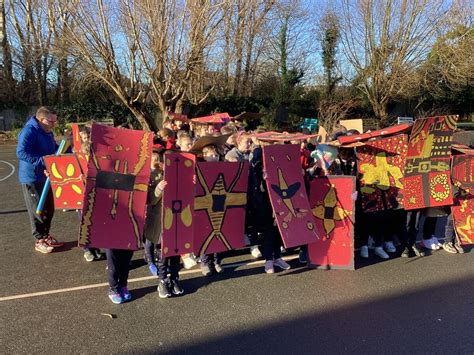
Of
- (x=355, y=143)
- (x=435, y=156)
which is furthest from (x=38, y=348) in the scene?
(x=435, y=156)

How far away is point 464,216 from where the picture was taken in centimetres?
568

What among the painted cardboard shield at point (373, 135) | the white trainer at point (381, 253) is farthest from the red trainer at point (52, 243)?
the white trainer at point (381, 253)

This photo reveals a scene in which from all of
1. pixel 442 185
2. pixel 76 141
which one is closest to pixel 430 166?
pixel 442 185

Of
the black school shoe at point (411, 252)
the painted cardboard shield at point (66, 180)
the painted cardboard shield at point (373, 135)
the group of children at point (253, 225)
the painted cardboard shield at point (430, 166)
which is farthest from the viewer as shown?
the black school shoe at point (411, 252)

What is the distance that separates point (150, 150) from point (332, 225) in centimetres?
239

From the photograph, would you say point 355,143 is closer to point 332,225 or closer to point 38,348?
point 332,225

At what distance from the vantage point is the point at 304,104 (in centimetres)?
2716

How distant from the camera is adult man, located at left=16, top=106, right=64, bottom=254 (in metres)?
5.43

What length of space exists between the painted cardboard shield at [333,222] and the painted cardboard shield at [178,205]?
64.5 inches

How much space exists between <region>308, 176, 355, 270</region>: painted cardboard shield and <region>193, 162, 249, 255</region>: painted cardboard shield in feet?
3.15

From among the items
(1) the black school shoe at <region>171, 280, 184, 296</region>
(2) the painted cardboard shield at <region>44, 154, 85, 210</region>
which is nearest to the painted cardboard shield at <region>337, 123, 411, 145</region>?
(1) the black school shoe at <region>171, 280, 184, 296</region>

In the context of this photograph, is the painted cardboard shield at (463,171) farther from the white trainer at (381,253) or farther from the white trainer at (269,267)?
the white trainer at (269,267)

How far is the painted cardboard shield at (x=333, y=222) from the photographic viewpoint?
506 cm

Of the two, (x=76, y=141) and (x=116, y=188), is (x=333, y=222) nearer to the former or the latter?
(x=116, y=188)
